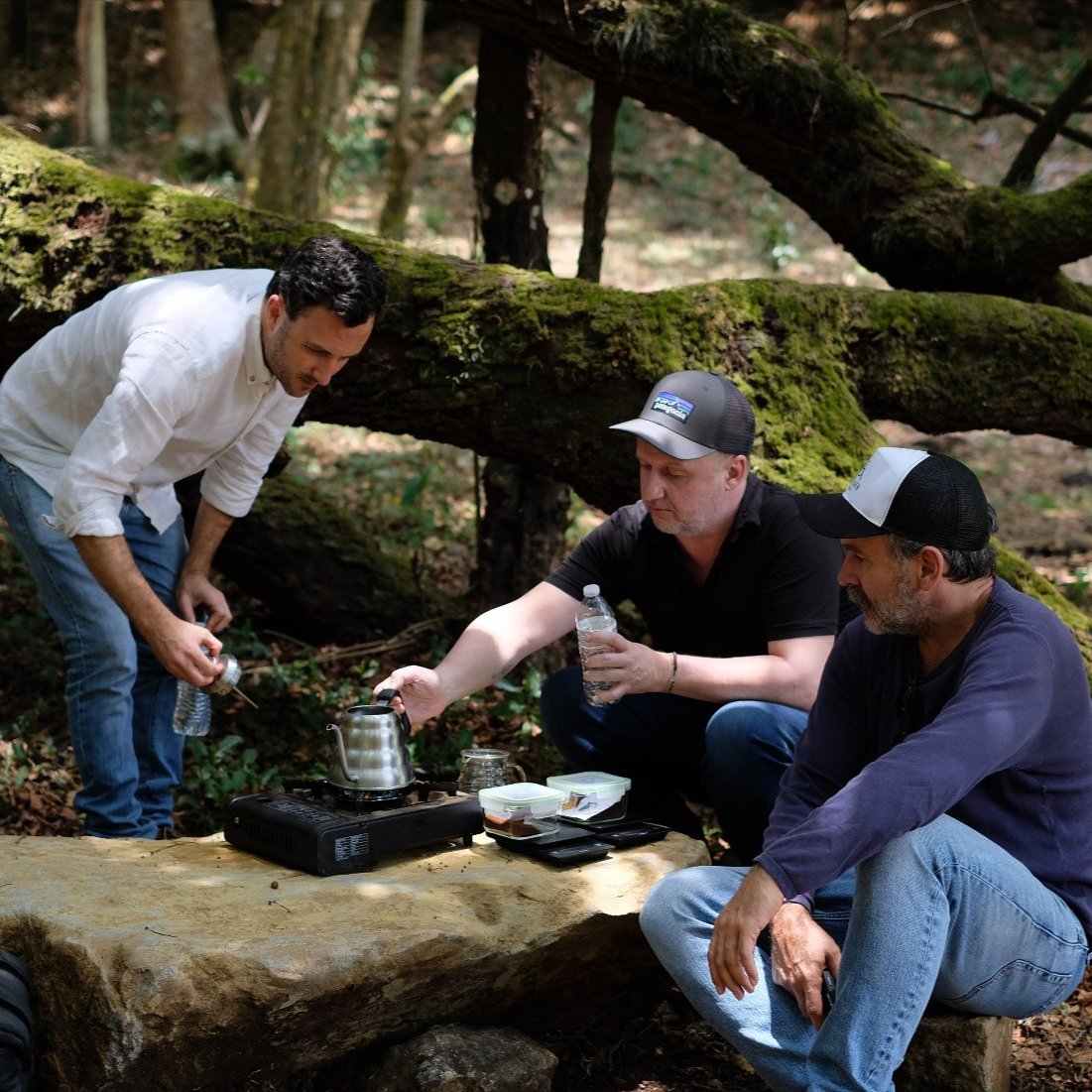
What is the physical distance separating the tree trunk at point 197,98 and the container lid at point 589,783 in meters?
13.0

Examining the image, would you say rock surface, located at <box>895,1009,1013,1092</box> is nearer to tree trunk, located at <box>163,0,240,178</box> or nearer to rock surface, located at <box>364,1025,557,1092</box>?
rock surface, located at <box>364,1025,557,1092</box>

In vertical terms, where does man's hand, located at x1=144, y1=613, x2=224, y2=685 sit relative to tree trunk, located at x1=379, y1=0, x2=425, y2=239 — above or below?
below

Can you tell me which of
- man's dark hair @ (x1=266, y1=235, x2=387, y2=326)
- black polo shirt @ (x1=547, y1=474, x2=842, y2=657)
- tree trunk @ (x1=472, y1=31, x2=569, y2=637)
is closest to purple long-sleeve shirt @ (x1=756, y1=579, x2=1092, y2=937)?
black polo shirt @ (x1=547, y1=474, x2=842, y2=657)

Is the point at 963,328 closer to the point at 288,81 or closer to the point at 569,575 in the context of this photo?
the point at 569,575

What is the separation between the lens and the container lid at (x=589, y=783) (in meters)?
4.19

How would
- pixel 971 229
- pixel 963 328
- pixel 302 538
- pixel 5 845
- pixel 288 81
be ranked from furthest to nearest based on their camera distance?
pixel 288 81 → pixel 302 538 → pixel 971 229 → pixel 963 328 → pixel 5 845

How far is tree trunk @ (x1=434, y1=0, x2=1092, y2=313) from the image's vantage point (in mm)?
6195

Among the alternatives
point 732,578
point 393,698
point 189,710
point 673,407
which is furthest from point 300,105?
point 393,698

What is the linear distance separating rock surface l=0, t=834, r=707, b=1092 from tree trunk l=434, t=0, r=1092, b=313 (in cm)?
376

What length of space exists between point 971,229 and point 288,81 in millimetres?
7233

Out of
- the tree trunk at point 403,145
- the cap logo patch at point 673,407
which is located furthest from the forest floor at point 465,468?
the cap logo patch at point 673,407

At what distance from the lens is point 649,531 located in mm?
4457

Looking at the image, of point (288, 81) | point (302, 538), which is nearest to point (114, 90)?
point (288, 81)

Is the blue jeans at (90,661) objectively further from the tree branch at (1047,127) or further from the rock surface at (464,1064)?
the tree branch at (1047,127)
